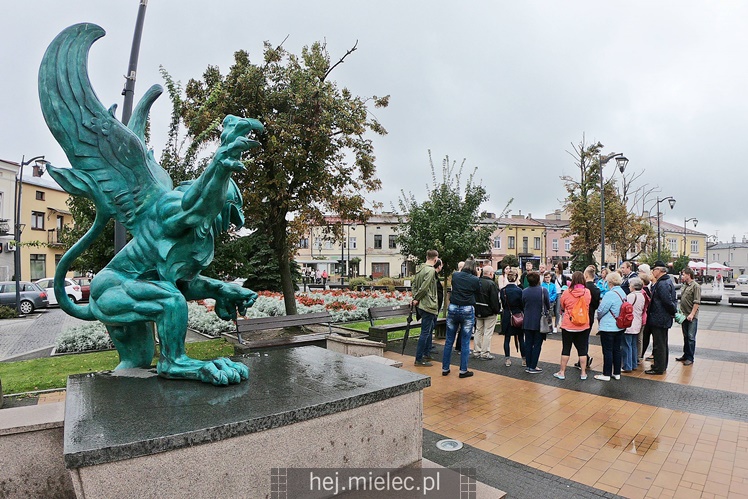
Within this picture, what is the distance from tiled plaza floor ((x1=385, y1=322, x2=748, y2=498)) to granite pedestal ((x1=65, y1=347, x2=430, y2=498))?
1.35 metres

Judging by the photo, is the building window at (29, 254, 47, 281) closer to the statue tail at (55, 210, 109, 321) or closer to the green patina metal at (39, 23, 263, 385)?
the statue tail at (55, 210, 109, 321)

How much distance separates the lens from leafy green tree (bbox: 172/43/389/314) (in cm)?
947

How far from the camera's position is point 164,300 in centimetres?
329

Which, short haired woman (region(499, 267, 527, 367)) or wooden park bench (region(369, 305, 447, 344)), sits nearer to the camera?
short haired woman (region(499, 267, 527, 367))

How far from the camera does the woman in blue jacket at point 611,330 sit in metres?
6.91

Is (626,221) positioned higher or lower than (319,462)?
higher

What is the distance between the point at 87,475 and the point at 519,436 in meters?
4.15

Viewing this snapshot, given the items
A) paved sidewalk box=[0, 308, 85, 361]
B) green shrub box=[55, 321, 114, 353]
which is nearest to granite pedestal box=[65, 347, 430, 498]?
green shrub box=[55, 321, 114, 353]

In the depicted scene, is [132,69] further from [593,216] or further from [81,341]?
[593,216]

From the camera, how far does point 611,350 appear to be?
7094 mm

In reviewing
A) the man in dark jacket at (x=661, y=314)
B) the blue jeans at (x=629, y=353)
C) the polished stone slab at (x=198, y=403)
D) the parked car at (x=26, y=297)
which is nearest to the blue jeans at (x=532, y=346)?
the blue jeans at (x=629, y=353)

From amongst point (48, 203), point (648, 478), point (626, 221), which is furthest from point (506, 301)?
point (48, 203)

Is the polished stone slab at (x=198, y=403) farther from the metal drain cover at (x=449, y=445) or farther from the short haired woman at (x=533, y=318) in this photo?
the short haired woman at (x=533, y=318)

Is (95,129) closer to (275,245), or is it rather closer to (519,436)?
(519,436)
